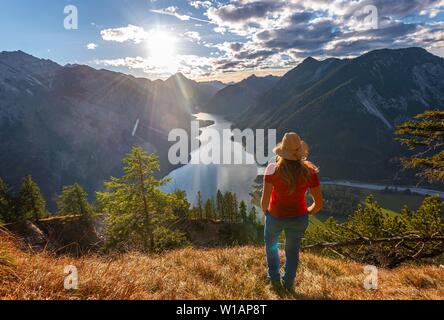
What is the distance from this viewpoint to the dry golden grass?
154 inches

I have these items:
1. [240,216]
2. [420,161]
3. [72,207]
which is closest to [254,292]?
[420,161]

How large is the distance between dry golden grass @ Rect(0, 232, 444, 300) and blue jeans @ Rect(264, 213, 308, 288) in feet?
1.17

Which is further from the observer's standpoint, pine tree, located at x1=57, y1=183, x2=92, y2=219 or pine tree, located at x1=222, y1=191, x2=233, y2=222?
pine tree, located at x1=222, y1=191, x2=233, y2=222

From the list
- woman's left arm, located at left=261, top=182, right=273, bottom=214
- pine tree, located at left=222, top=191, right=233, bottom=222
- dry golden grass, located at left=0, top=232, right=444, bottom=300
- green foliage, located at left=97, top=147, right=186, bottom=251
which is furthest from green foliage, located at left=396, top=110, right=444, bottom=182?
pine tree, located at left=222, top=191, right=233, bottom=222

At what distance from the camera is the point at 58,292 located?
3758 mm

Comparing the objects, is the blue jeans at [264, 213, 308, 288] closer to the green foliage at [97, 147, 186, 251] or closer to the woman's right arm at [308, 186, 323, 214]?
the woman's right arm at [308, 186, 323, 214]

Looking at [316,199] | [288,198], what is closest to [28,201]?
[288,198]

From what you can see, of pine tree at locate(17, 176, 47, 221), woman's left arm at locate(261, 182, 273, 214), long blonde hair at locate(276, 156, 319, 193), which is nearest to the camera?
long blonde hair at locate(276, 156, 319, 193)

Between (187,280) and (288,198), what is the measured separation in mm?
2275

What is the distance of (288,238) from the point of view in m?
5.58

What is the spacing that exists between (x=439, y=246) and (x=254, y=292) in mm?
7475

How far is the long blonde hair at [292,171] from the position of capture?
513cm

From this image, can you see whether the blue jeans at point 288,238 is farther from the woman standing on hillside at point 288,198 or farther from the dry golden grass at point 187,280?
the dry golden grass at point 187,280
